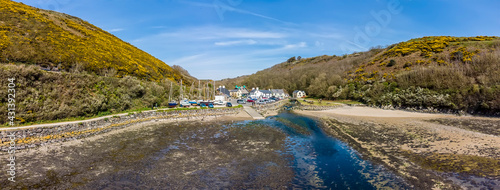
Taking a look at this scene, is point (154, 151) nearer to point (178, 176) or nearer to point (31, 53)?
point (178, 176)

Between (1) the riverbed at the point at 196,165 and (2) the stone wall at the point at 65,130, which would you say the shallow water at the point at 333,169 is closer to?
(1) the riverbed at the point at 196,165

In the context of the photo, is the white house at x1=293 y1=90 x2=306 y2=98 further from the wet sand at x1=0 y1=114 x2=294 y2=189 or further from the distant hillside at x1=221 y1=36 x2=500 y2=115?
the wet sand at x1=0 y1=114 x2=294 y2=189

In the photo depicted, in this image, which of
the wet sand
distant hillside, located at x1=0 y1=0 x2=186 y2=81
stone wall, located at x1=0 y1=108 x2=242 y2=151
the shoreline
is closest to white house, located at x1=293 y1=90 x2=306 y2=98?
distant hillside, located at x1=0 y1=0 x2=186 y2=81

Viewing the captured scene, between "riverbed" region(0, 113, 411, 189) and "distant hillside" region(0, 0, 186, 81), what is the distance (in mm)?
19981

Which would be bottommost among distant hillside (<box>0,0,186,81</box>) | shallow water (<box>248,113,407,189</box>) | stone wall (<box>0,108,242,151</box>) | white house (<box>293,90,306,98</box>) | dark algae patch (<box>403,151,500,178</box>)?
shallow water (<box>248,113,407,189</box>)

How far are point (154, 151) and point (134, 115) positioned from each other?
13.9 metres

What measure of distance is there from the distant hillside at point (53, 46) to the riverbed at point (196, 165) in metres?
20.0

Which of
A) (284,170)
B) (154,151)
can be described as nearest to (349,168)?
(284,170)

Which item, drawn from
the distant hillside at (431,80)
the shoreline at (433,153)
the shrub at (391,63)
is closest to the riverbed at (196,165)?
the shoreline at (433,153)

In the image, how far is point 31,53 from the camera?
1121 inches

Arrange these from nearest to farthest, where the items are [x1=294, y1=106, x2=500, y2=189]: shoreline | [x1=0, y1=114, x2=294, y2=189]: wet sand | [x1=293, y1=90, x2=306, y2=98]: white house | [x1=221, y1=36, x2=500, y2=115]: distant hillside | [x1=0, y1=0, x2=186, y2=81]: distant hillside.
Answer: [x1=0, y1=114, x2=294, y2=189]: wet sand → [x1=294, y1=106, x2=500, y2=189]: shoreline → [x1=0, y1=0, x2=186, y2=81]: distant hillside → [x1=221, y1=36, x2=500, y2=115]: distant hillside → [x1=293, y1=90, x2=306, y2=98]: white house

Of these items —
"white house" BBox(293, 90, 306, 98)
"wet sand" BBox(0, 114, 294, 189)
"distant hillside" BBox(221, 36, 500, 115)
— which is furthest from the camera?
"white house" BBox(293, 90, 306, 98)

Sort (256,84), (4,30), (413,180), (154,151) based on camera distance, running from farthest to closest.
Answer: (256,84), (4,30), (154,151), (413,180)

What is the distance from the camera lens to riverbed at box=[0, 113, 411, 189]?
413 inches
